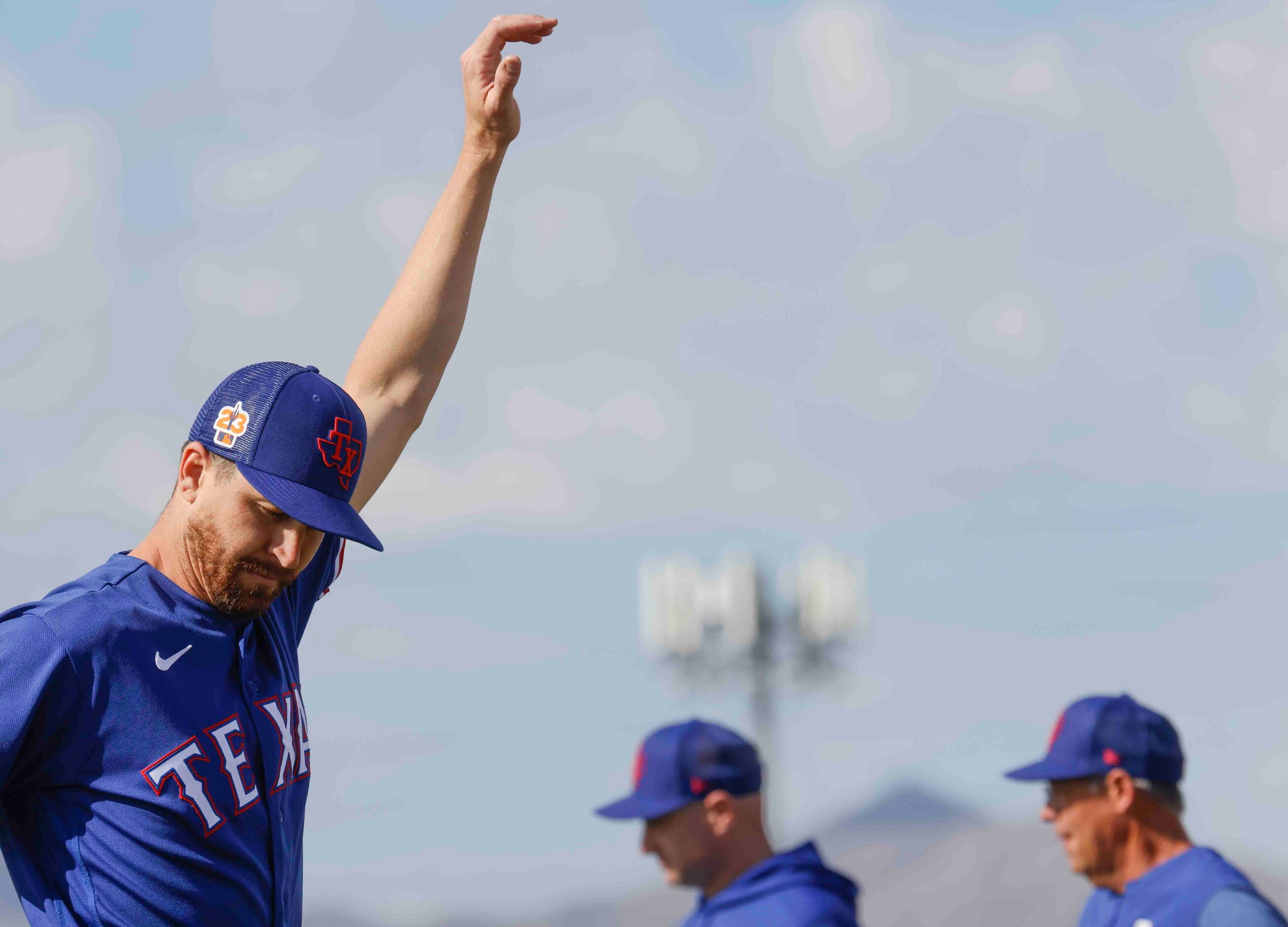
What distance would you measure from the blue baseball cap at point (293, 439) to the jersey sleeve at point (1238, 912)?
8.46 feet

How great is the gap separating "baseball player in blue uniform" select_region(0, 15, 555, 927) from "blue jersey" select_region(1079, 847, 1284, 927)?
2495 millimetres

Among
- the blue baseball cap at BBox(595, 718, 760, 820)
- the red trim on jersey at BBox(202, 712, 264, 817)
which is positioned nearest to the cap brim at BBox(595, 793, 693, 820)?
the blue baseball cap at BBox(595, 718, 760, 820)

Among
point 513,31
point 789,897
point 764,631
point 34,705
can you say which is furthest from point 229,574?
point 764,631

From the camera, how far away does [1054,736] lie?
4711 mm

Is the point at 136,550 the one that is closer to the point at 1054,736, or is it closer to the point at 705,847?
the point at 705,847

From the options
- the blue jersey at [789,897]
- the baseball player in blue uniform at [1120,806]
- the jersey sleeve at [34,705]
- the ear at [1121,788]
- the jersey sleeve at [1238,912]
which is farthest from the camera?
the ear at [1121,788]

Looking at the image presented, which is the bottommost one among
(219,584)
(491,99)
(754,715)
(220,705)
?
(220,705)

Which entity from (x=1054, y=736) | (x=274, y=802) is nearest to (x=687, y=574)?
(x=1054, y=736)

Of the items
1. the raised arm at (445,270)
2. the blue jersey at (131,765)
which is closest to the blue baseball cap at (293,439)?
the blue jersey at (131,765)

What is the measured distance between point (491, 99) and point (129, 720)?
6.52 ft

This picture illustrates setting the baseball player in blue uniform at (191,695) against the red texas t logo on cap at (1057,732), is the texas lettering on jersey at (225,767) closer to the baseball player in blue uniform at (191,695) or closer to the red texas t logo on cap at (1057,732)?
the baseball player in blue uniform at (191,695)

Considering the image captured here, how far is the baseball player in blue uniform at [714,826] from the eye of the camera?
3537mm

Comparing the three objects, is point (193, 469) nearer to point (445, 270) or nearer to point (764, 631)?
point (445, 270)

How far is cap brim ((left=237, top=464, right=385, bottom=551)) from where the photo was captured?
2.80m
